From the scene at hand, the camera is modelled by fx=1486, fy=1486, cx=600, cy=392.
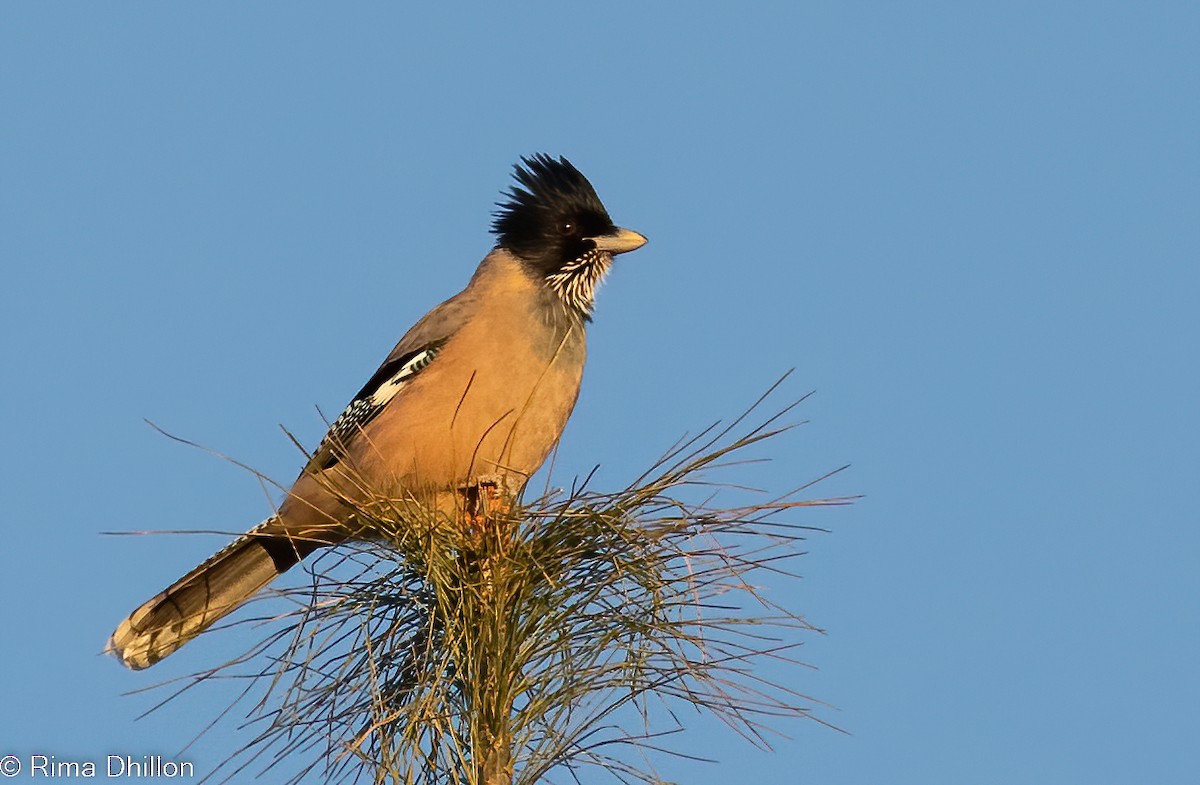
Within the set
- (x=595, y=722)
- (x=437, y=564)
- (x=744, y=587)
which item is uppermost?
(x=437, y=564)

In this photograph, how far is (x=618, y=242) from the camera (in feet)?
26.3

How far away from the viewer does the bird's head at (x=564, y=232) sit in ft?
26.3

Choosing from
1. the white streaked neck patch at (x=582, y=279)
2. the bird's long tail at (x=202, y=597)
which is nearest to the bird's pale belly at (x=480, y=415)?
the white streaked neck patch at (x=582, y=279)

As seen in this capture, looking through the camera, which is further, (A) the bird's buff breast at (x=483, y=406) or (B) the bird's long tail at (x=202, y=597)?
(A) the bird's buff breast at (x=483, y=406)

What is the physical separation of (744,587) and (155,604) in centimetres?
331

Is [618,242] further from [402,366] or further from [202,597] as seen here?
[202,597]

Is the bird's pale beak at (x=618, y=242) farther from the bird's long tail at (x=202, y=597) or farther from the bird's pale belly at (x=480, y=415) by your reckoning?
the bird's long tail at (x=202, y=597)

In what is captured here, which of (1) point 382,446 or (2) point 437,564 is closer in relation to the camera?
(2) point 437,564

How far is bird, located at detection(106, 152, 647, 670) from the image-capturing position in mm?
6824

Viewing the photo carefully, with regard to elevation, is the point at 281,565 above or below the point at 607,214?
below

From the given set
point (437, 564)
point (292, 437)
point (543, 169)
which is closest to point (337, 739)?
point (437, 564)

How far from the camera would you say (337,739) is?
4.69 m

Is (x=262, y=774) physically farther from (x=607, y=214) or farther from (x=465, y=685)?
(x=607, y=214)

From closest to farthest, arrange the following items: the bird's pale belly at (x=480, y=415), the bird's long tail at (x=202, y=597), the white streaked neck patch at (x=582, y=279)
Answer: the bird's long tail at (x=202, y=597), the bird's pale belly at (x=480, y=415), the white streaked neck patch at (x=582, y=279)
